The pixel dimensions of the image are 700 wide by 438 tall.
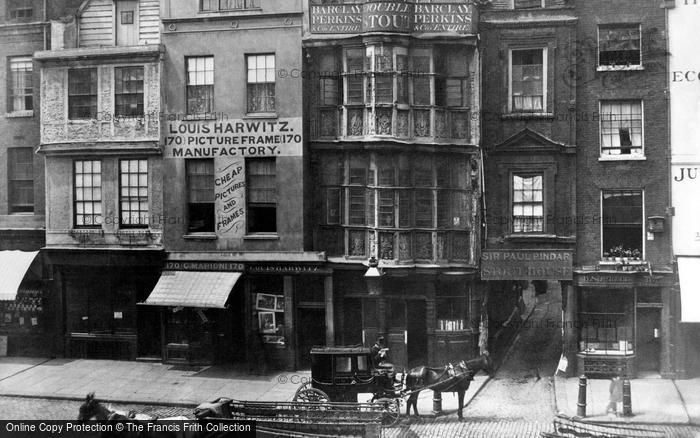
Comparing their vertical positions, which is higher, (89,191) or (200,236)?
(89,191)

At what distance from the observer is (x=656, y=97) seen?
21562mm

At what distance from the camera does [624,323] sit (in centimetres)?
2269

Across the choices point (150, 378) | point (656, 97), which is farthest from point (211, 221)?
point (656, 97)

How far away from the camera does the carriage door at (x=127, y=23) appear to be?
2347 cm

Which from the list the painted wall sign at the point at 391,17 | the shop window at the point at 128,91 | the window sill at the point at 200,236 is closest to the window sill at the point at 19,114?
the shop window at the point at 128,91

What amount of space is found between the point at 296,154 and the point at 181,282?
5337 millimetres

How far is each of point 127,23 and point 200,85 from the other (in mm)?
3287

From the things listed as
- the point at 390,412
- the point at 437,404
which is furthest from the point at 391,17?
the point at 390,412

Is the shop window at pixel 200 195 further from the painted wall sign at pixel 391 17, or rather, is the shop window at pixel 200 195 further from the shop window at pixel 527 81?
the shop window at pixel 527 81

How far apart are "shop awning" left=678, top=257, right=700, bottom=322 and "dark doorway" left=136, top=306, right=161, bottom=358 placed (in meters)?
15.9

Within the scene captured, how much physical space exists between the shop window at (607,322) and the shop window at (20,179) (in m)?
17.6

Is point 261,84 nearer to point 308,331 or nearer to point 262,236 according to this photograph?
point 262,236

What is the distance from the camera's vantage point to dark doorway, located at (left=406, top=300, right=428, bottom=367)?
76.6 ft

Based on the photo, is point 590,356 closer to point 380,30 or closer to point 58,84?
point 380,30
